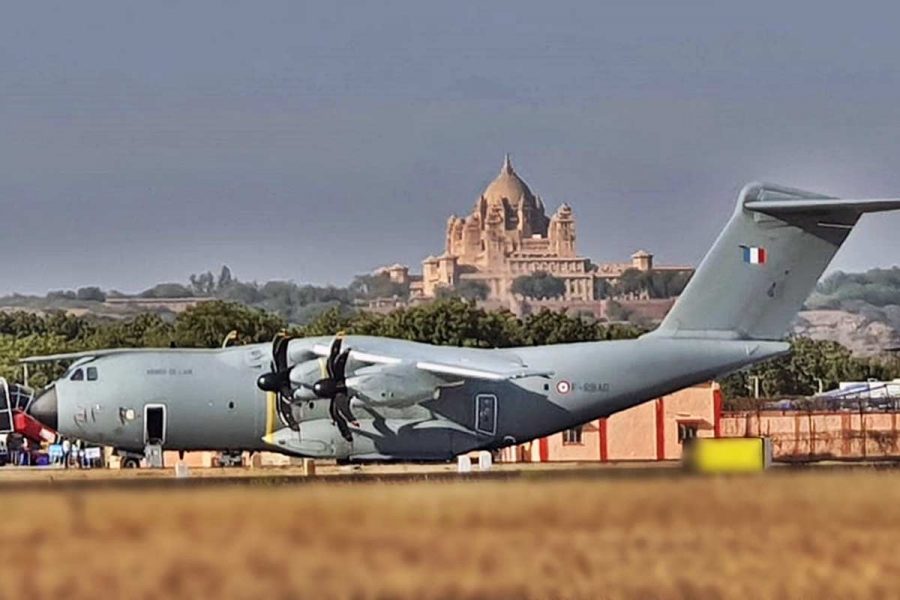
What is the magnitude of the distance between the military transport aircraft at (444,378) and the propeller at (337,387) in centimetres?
4

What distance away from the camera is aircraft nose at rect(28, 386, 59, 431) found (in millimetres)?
45416

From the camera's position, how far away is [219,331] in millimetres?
98188

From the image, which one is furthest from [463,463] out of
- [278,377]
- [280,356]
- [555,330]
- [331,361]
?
[555,330]

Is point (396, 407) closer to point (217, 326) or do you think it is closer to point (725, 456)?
point (725, 456)

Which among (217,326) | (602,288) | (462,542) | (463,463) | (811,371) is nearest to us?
(462,542)

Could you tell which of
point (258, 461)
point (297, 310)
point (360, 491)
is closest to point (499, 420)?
point (258, 461)

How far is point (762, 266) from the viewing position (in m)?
43.9

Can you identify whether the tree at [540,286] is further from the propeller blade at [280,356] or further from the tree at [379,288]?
the propeller blade at [280,356]

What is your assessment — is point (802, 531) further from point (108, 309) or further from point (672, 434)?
point (108, 309)

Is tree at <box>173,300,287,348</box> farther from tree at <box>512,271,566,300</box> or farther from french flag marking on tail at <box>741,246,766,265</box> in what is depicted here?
tree at <box>512,271,566,300</box>


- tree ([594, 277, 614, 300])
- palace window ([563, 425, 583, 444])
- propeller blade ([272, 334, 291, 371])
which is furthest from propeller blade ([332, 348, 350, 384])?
tree ([594, 277, 614, 300])

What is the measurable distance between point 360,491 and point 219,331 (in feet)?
244

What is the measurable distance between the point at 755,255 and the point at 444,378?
7795mm

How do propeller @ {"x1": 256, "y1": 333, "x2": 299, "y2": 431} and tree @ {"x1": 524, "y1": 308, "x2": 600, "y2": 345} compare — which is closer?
propeller @ {"x1": 256, "y1": 333, "x2": 299, "y2": 431}
